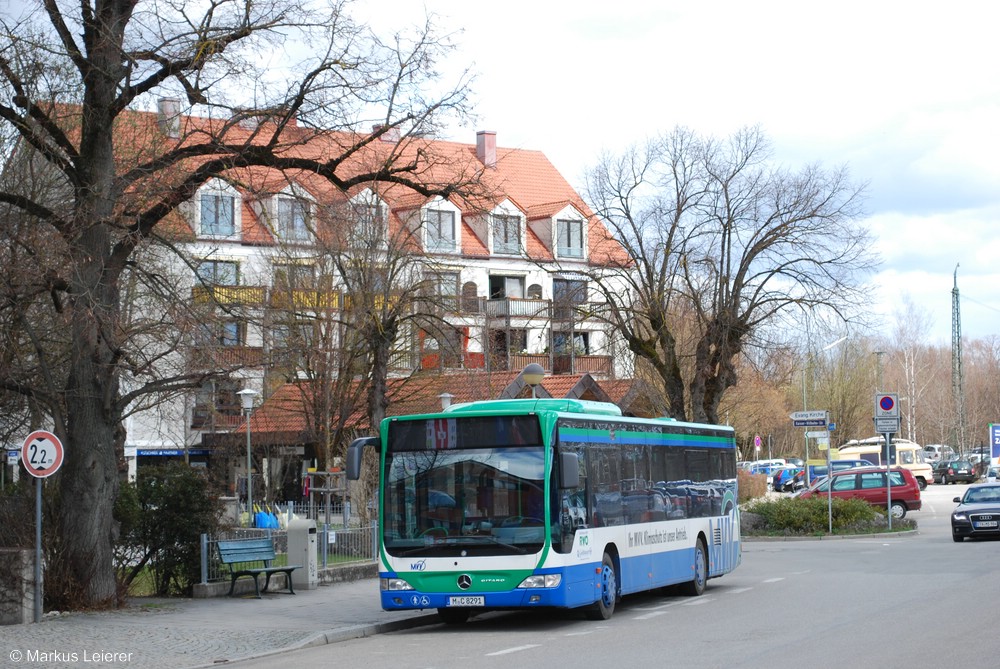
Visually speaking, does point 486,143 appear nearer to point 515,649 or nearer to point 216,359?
point 216,359

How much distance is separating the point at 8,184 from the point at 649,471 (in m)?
13.3

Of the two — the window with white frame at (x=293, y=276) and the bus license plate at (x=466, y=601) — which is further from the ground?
the window with white frame at (x=293, y=276)

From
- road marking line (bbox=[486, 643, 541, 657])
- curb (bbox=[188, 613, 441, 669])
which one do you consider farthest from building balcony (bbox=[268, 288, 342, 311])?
road marking line (bbox=[486, 643, 541, 657])

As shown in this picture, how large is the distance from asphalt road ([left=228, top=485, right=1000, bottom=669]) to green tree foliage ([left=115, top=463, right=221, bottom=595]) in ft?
17.6

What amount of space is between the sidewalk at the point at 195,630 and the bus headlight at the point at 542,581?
2.45 metres

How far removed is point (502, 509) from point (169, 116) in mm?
8198

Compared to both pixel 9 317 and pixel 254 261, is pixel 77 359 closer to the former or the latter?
pixel 9 317

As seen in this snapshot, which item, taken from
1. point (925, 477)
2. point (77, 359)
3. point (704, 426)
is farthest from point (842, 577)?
point (925, 477)

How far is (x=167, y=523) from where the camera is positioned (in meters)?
21.7

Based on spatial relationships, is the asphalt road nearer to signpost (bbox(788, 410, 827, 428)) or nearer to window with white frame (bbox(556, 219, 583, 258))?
signpost (bbox(788, 410, 827, 428))

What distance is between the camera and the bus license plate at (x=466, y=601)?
54.7ft

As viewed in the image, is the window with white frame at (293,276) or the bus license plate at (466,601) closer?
the bus license plate at (466,601)

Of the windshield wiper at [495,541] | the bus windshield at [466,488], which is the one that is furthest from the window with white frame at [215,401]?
the windshield wiper at [495,541]

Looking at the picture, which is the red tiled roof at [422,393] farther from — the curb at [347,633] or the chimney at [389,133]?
the curb at [347,633]
